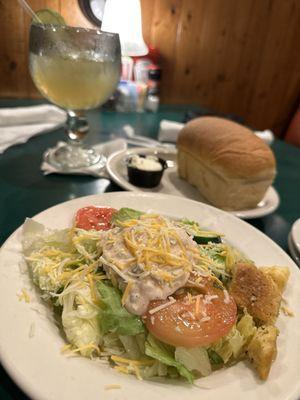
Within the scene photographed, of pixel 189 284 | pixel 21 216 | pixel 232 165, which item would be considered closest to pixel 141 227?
pixel 189 284

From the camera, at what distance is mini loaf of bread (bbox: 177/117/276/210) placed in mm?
1387

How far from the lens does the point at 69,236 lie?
927 mm

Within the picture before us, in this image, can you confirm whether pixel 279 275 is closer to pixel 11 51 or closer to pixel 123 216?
pixel 123 216

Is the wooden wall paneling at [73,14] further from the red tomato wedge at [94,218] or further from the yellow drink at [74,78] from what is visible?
the red tomato wedge at [94,218]

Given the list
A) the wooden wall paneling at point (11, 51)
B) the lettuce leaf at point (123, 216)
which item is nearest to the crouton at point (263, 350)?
the lettuce leaf at point (123, 216)

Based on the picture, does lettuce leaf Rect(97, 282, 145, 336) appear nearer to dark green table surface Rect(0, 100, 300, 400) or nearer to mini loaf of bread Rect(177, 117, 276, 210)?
dark green table surface Rect(0, 100, 300, 400)

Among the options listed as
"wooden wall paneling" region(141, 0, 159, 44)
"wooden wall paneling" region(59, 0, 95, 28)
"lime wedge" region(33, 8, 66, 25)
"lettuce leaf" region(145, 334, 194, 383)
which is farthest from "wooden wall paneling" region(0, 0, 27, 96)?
"lettuce leaf" region(145, 334, 194, 383)

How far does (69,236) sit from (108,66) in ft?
2.76

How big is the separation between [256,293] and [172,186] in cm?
82

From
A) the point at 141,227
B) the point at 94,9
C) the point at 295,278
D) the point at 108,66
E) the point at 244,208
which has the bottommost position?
the point at 244,208

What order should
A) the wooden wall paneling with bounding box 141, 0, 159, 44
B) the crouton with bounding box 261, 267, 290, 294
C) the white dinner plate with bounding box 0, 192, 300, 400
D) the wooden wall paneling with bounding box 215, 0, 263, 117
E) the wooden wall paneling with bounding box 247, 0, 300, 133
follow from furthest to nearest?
the wooden wall paneling with bounding box 247, 0, 300, 133, the wooden wall paneling with bounding box 215, 0, 263, 117, the wooden wall paneling with bounding box 141, 0, 159, 44, the crouton with bounding box 261, 267, 290, 294, the white dinner plate with bounding box 0, 192, 300, 400

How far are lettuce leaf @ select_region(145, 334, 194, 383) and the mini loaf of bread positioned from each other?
2.54ft

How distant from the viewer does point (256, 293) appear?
2.64 feet

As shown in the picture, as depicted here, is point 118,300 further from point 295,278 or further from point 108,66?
point 108,66
